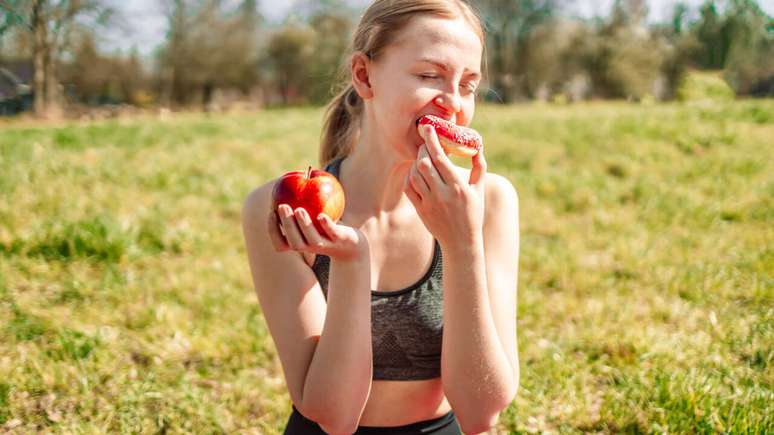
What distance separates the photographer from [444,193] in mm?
1487

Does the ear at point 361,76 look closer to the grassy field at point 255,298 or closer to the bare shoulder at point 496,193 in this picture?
the bare shoulder at point 496,193

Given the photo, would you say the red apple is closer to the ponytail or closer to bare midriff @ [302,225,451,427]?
bare midriff @ [302,225,451,427]

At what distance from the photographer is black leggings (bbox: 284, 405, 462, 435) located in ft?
6.23

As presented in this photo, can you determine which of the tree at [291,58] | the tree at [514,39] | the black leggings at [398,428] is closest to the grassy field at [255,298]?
the black leggings at [398,428]

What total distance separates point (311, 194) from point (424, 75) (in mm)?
475

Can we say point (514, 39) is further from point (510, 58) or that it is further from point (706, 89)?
point (706, 89)

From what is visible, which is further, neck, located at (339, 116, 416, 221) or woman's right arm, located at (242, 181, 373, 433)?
neck, located at (339, 116, 416, 221)

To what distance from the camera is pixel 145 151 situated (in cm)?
798

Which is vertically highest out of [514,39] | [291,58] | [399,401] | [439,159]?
[514,39]

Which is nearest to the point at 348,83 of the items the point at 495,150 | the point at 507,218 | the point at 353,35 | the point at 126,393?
the point at 353,35

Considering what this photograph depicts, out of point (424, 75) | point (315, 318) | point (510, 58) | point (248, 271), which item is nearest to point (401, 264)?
point (315, 318)

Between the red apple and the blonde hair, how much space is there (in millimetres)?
447

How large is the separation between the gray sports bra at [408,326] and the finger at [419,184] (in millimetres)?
390

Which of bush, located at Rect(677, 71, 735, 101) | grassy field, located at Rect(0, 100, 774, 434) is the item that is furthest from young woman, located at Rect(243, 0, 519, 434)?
bush, located at Rect(677, 71, 735, 101)
